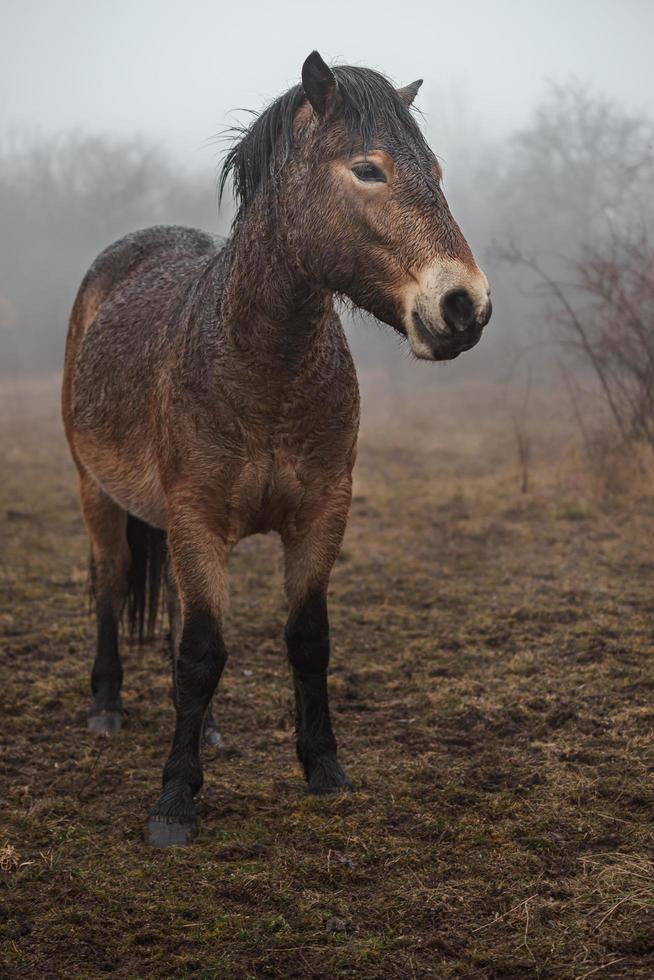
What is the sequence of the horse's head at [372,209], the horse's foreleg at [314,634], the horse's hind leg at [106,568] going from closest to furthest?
the horse's head at [372,209], the horse's foreleg at [314,634], the horse's hind leg at [106,568]

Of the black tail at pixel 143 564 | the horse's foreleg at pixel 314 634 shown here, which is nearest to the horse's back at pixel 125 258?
the black tail at pixel 143 564

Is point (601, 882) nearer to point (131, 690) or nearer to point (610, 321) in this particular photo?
point (131, 690)

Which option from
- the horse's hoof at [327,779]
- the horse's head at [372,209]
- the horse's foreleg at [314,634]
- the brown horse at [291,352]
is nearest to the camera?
the horse's head at [372,209]

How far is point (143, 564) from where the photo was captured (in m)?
5.13

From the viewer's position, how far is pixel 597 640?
5.47 meters

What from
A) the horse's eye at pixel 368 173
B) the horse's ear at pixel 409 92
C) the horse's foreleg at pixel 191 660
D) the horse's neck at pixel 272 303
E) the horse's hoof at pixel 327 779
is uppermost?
the horse's ear at pixel 409 92

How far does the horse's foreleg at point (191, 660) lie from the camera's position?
345cm

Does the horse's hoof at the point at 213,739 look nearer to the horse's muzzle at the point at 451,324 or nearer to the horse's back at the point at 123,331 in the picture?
the horse's back at the point at 123,331

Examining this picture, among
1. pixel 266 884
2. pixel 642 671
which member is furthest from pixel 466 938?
pixel 642 671

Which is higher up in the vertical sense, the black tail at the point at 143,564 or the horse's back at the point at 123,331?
the horse's back at the point at 123,331

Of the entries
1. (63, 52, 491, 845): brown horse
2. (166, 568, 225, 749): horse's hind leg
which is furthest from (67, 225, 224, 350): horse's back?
(166, 568, 225, 749): horse's hind leg

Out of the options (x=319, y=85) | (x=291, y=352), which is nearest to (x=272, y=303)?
(x=291, y=352)

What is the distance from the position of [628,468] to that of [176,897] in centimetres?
778

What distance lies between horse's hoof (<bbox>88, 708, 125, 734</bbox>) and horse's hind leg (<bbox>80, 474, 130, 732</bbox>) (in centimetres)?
15
